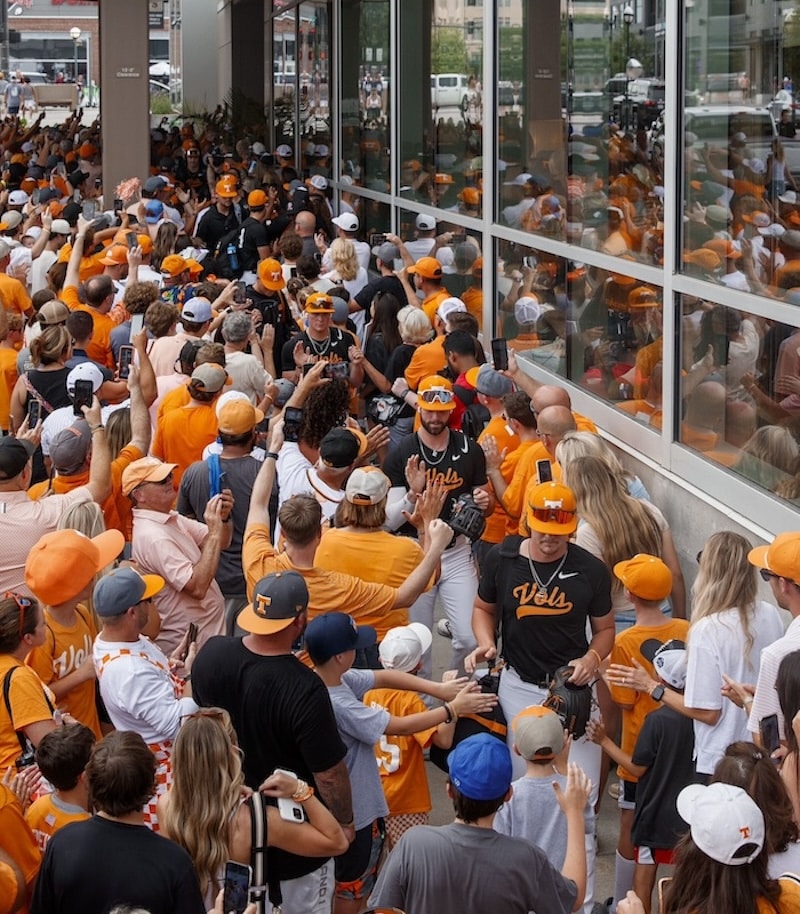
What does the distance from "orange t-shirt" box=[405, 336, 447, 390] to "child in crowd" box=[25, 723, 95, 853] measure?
18.1 feet

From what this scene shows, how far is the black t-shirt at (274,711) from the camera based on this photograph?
4555mm

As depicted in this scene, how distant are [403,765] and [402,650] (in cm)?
45

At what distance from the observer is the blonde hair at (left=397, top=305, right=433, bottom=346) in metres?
9.93

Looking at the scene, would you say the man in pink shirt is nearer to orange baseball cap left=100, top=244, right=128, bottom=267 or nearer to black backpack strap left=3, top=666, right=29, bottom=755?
black backpack strap left=3, top=666, right=29, bottom=755

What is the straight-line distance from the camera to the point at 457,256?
14.2 m

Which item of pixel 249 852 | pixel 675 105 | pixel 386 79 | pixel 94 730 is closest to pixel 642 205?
pixel 675 105

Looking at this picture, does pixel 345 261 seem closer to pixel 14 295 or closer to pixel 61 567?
pixel 14 295

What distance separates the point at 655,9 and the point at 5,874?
22.3ft

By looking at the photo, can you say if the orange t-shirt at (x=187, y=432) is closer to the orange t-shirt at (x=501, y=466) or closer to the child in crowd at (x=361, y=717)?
the orange t-shirt at (x=501, y=466)

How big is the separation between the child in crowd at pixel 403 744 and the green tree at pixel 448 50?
31.4 ft

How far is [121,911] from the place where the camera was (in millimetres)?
3357

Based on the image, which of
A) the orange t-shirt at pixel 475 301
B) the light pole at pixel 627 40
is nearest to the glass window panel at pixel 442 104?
the orange t-shirt at pixel 475 301

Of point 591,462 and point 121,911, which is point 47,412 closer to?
point 591,462

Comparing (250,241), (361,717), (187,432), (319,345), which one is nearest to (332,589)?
(361,717)
